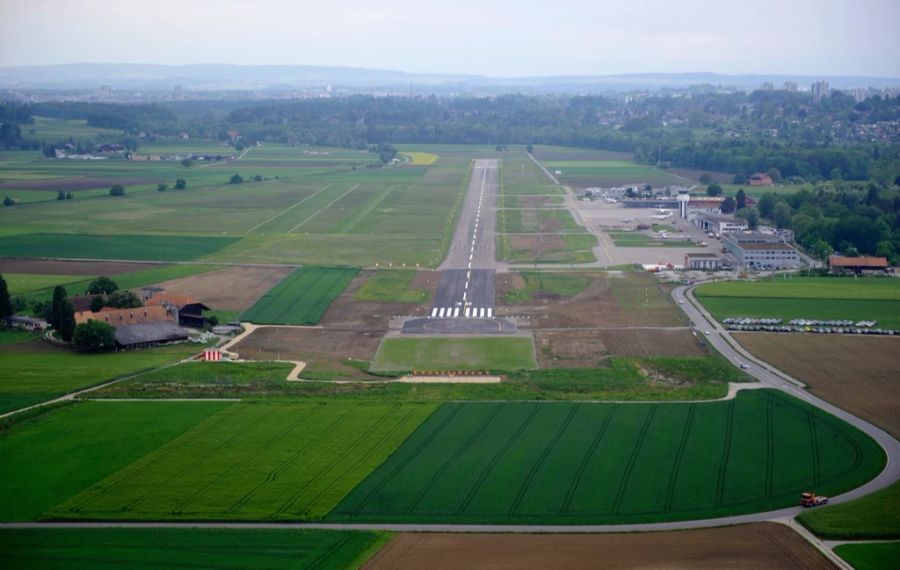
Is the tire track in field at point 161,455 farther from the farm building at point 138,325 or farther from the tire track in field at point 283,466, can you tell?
the farm building at point 138,325

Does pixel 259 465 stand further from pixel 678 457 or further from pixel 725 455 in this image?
pixel 725 455

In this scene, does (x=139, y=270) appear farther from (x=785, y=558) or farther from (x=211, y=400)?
(x=785, y=558)

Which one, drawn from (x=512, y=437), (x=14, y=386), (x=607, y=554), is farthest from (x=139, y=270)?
(x=607, y=554)

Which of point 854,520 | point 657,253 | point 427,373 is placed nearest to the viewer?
point 854,520

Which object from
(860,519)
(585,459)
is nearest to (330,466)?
(585,459)

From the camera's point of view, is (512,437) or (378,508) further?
(512,437)

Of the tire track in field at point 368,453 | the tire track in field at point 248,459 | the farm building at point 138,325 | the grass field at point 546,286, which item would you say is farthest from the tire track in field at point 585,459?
the farm building at point 138,325
